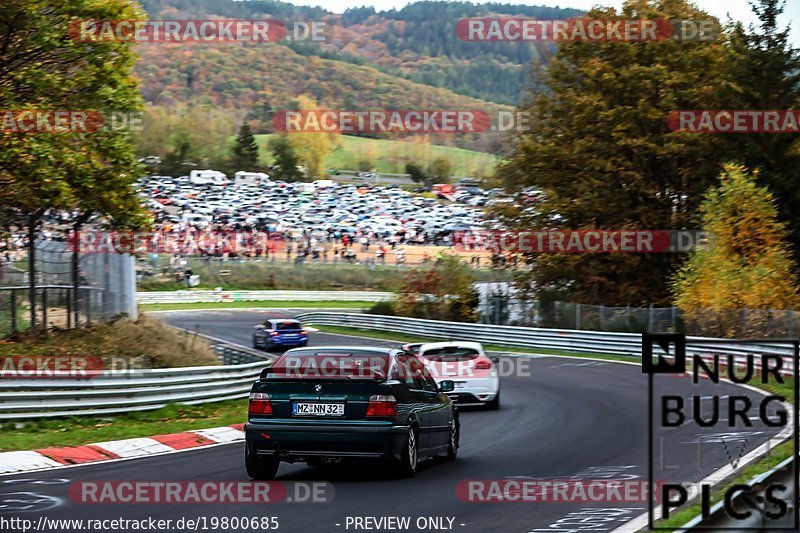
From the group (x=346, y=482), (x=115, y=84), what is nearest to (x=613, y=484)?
(x=346, y=482)

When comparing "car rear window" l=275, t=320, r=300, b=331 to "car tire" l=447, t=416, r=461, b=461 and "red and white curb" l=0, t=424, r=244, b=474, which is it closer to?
"red and white curb" l=0, t=424, r=244, b=474

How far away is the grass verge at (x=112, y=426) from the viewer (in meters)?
16.4

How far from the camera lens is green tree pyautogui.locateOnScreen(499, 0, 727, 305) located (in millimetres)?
46656

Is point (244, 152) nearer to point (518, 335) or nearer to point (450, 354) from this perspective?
point (518, 335)

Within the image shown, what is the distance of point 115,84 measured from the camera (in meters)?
24.2

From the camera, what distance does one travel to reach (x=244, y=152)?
153 m

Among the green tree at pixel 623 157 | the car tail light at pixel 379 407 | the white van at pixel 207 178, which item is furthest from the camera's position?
the white van at pixel 207 178

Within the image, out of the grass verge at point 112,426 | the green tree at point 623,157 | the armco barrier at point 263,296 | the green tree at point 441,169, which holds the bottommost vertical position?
the armco barrier at point 263,296

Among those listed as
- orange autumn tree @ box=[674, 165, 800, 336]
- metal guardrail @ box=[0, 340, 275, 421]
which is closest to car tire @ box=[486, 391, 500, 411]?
metal guardrail @ box=[0, 340, 275, 421]

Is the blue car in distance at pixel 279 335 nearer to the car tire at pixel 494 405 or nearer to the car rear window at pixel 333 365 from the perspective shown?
the car tire at pixel 494 405

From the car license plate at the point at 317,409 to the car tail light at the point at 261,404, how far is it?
29cm

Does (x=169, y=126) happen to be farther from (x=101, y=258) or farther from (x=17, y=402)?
(x=17, y=402)

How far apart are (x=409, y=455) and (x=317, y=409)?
1117mm

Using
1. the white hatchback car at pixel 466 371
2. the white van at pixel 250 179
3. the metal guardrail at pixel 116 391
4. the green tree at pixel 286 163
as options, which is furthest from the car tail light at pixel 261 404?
the green tree at pixel 286 163
